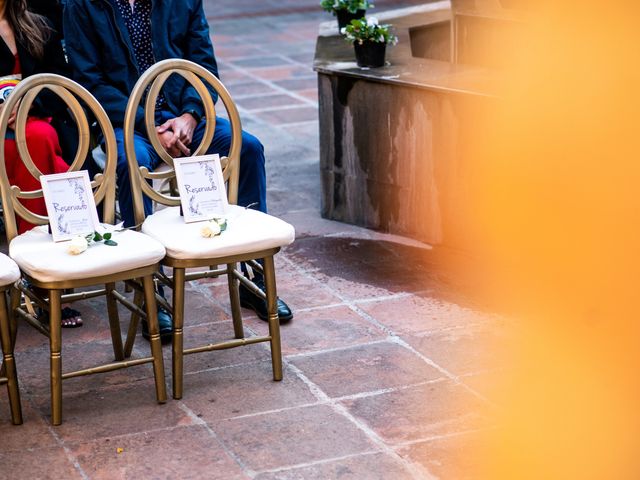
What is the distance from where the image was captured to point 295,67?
29.6ft

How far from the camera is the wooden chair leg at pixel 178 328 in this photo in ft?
11.3

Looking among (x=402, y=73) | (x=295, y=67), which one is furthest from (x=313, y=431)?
(x=295, y=67)

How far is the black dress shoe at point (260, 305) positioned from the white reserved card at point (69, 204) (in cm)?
89

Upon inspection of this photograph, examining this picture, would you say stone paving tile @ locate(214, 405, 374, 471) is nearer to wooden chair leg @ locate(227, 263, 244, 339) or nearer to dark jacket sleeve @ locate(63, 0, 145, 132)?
wooden chair leg @ locate(227, 263, 244, 339)

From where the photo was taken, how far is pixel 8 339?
127 inches

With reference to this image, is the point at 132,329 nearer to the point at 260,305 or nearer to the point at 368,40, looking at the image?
the point at 260,305

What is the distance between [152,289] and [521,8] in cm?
264

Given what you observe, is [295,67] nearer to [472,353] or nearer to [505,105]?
[505,105]

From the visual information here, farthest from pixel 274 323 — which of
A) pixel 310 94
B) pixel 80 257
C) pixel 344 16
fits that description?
pixel 310 94

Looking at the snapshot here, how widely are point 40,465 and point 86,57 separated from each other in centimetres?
168

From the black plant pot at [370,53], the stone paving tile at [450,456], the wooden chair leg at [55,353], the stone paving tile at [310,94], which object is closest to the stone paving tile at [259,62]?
the stone paving tile at [310,94]

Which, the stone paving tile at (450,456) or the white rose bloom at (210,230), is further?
the white rose bloom at (210,230)

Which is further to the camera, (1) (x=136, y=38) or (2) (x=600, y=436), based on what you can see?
(1) (x=136, y=38)

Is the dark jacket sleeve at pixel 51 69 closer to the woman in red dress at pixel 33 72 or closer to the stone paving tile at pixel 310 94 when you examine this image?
the woman in red dress at pixel 33 72
